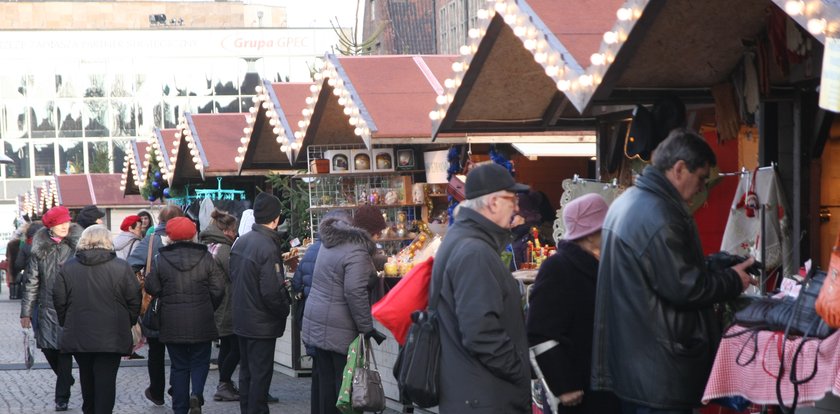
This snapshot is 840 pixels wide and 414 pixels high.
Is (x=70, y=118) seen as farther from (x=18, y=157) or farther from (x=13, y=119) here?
(x=18, y=157)

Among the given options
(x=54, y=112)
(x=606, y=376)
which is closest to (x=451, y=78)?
(x=606, y=376)

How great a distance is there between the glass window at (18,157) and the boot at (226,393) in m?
62.2

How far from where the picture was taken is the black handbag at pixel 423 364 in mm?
5430

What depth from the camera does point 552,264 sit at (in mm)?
5832

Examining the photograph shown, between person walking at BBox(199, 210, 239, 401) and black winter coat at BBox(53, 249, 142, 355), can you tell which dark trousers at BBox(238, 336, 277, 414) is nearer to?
black winter coat at BBox(53, 249, 142, 355)

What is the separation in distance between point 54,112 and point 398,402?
6343cm

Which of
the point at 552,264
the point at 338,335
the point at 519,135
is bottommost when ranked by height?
the point at 338,335

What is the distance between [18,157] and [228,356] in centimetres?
6291

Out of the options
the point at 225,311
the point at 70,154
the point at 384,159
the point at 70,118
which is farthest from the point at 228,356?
the point at 70,154

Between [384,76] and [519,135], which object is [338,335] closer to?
[519,135]

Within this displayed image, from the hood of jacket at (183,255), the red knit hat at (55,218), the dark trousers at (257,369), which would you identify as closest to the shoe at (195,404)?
the dark trousers at (257,369)

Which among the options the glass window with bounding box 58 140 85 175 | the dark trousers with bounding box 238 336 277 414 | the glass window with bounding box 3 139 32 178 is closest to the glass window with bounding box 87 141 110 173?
the glass window with bounding box 58 140 85 175

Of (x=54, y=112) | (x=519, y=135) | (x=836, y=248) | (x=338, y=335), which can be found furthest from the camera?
(x=54, y=112)

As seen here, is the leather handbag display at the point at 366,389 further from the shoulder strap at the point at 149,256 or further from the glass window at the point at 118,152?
the glass window at the point at 118,152
